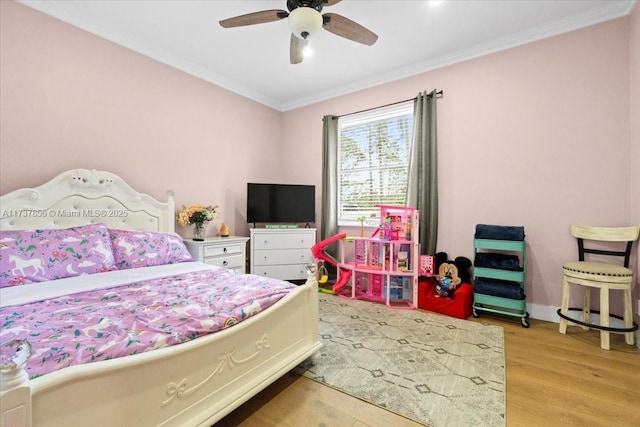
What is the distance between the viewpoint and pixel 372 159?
3982 mm

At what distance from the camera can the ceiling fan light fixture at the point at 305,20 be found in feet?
6.25

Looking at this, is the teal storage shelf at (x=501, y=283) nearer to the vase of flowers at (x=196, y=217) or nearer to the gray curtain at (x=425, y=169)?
the gray curtain at (x=425, y=169)

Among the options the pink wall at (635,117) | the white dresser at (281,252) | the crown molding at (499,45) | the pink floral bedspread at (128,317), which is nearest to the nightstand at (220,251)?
the white dresser at (281,252)

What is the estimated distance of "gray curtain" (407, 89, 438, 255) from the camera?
338cm

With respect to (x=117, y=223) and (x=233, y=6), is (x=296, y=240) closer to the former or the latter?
(x=117, y=223)

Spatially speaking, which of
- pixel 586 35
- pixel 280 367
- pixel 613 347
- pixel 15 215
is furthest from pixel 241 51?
pixel 613 347

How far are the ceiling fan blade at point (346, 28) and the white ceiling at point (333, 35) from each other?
386 mm

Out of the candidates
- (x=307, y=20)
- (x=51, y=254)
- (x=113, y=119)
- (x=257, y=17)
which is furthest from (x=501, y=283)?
(x=113, y=119)

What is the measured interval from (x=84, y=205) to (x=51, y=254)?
70cm

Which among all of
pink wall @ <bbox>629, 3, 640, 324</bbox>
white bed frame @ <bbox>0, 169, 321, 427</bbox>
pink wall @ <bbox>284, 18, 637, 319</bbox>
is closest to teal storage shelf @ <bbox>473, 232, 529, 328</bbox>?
pink wall @ <bbox>284, 18, 637, 319</bbox>

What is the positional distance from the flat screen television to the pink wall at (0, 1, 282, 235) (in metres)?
0.33

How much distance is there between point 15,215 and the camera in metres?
2.22

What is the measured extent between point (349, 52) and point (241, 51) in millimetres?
1184

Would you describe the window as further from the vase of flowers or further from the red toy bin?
the vase of flowers
